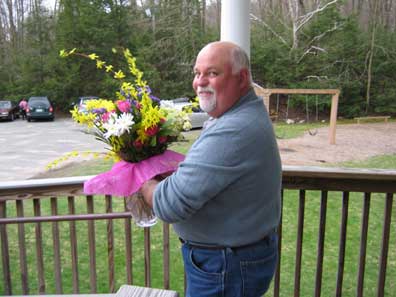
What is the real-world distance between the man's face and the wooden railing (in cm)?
80

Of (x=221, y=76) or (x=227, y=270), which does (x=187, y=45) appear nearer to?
(x=221, y=76)

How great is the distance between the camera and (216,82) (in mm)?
1204

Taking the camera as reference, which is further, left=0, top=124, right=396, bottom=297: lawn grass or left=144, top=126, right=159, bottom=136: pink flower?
left=0, top=124, right=396, bottom=297: lawn grass

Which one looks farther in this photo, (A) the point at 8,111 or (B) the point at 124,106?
(A) the point at 8,111

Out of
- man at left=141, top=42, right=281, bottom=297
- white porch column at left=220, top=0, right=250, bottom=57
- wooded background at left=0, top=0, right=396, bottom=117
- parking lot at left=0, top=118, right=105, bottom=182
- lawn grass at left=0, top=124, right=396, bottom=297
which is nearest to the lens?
man at left=141, top=42, right=281, bottom=297

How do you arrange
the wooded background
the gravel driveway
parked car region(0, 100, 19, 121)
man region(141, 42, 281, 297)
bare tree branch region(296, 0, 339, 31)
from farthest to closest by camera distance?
the wooded background
bare tree branch region(296, 0, 339, 31)
parked car region(0, 100, 19, 121)
the gravel driveway
man region(141, 42, 281, 297)

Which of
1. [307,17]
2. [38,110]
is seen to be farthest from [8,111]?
[307,17]

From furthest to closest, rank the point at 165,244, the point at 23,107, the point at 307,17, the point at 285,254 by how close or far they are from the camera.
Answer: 1. the point at 307,17
2. the point at 23,107
3. the point at 285,254
4. the point at 165,244

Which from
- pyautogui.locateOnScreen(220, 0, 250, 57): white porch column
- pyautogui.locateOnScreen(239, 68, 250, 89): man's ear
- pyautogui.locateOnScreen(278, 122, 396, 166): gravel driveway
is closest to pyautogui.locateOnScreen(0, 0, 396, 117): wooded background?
pyautogui.locateOnScreen(278, 122, 396, 166): gravel driveway

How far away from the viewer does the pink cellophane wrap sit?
125 centimetres

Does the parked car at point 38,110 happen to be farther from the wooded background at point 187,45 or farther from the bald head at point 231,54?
the bald head at point 231,54

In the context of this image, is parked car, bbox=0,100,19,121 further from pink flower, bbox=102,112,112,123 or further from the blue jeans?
the blue jeans

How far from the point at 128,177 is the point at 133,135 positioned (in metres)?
0.13

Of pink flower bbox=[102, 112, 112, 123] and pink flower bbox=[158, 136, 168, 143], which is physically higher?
pink flower bbox=[102, 112, 112, 123]
